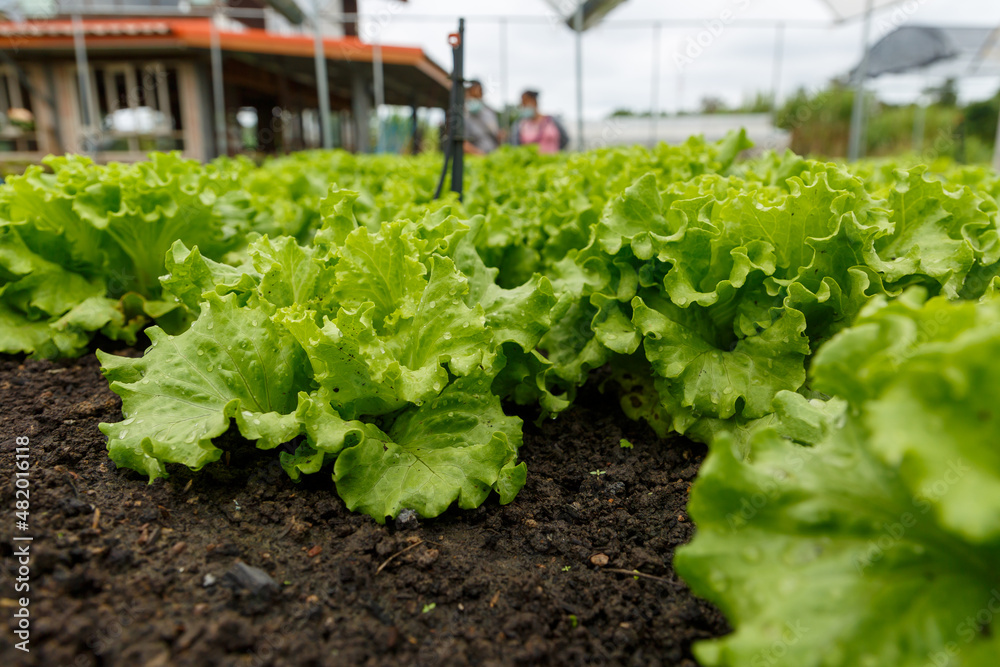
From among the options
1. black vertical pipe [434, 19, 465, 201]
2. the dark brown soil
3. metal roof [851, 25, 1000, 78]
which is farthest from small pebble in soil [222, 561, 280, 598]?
metal roof [851, 25, 1000, 78]

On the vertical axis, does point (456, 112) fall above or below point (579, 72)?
below

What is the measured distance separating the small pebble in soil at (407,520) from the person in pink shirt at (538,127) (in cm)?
931

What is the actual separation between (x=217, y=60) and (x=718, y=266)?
51.8 ft

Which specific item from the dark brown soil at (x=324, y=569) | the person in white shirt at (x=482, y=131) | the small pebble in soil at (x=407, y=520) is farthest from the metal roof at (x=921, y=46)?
the small pebble in soil at (x=407, y=520)

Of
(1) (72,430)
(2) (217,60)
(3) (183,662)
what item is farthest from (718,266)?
(2) (217,60)

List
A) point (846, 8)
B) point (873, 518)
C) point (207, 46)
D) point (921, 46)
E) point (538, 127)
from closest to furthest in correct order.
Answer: point (873, 518) → point (538, 127) → point (207, 46) → point (921, 46) → point (846, 8)

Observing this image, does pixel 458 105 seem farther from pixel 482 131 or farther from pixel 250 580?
pixel 482 131

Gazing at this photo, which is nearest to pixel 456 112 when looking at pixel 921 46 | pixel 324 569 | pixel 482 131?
pixel 324 569

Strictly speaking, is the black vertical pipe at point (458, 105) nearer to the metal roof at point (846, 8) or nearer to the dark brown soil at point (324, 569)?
the dark brown soil at point (324, 569)

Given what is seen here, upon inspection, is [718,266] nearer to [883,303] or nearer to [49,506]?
[883,303]

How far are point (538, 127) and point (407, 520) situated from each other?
1004 centimetres

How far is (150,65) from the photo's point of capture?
17.3 m

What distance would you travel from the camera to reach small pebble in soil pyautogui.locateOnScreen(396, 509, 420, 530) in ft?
7.27

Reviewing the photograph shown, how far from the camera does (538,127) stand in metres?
11.3
